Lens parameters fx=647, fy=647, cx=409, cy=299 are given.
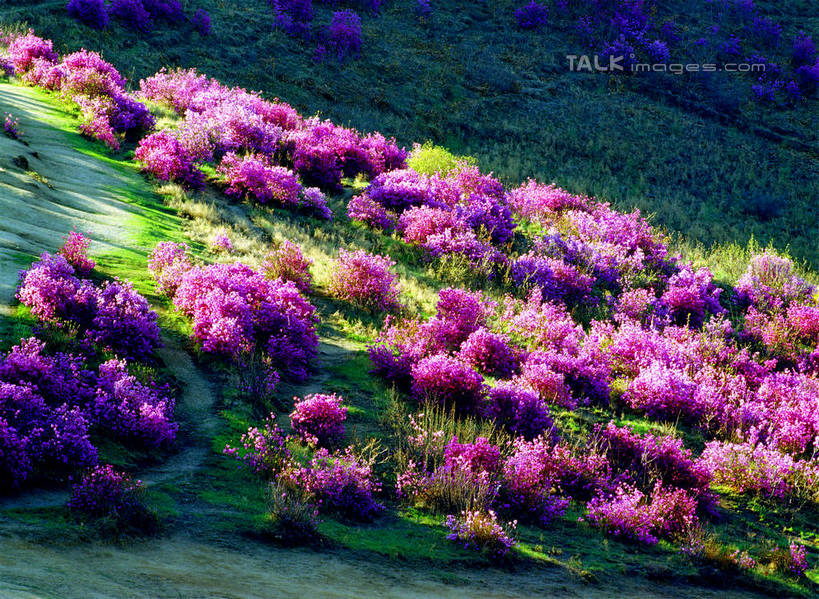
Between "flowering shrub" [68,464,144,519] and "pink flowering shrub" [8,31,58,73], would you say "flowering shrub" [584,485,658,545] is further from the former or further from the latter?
"pink flowering shrub" [8,31,58,73]

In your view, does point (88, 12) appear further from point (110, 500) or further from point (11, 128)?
point (110, 500)

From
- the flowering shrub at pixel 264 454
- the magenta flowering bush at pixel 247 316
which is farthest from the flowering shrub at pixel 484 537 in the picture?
the magenta flowering bush at pixel 247 316

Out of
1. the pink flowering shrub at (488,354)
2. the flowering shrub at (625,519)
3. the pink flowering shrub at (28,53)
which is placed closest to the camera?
Result: the flowering shrub at (625,519)

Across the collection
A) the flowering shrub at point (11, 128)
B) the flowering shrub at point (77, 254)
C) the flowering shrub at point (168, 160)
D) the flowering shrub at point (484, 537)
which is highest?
the flowering shrub at point (11, 128)

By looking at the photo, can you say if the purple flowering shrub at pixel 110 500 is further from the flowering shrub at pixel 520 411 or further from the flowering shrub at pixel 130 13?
the flowering shrub at pixel 130 13

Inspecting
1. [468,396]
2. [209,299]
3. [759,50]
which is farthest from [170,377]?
[759,50]

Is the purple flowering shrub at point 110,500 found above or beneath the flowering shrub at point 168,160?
beneath

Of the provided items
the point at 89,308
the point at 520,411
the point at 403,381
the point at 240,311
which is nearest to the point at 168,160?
the point at 240,311
